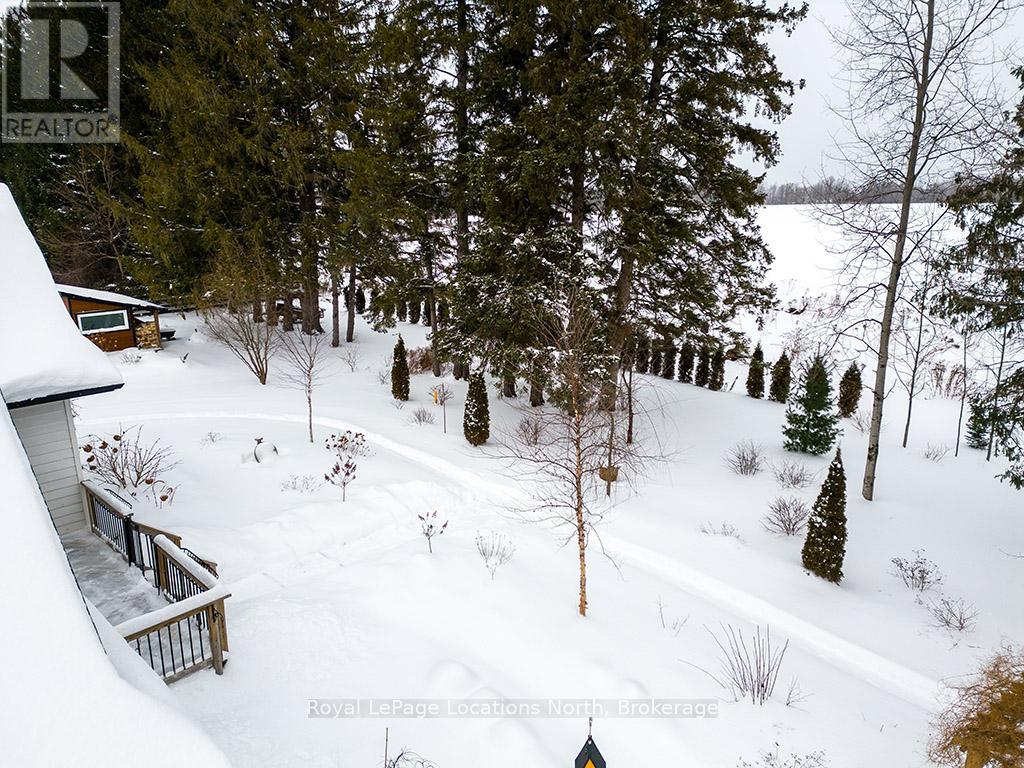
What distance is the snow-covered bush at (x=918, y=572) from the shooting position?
8797mm

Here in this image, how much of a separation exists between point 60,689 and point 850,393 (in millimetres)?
19988

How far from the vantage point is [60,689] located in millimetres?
2811

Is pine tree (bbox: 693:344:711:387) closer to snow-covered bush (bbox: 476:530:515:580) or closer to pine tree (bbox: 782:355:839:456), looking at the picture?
pine tree (bbox: 782:355:839:456)

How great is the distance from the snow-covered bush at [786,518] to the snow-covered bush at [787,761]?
5.35 metres

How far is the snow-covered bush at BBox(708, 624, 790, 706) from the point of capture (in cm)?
629

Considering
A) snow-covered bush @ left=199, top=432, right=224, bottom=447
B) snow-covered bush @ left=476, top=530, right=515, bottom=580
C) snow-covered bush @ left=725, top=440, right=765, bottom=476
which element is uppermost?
snow-covered bush @ left=725, top=440, right=765, bottom=476

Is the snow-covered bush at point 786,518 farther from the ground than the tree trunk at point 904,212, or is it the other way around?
the tree trunk at point 904,212

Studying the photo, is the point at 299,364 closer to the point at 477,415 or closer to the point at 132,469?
the point at 477,415

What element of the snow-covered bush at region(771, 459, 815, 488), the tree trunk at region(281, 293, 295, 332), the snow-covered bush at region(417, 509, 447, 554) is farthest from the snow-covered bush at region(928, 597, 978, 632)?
the tree trunk at region(281, 293, 295, 332)

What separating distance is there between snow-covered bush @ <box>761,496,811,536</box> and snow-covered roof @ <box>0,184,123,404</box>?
11.5 meters

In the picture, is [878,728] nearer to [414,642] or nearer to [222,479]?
[414,642]

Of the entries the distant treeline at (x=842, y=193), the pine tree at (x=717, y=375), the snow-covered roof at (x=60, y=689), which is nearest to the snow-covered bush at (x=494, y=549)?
the snow-covered roof at (x=60, y=689)

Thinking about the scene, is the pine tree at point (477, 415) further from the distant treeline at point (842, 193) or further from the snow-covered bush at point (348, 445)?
the distant treeline at point (842, 193)

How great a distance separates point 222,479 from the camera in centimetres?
1103
